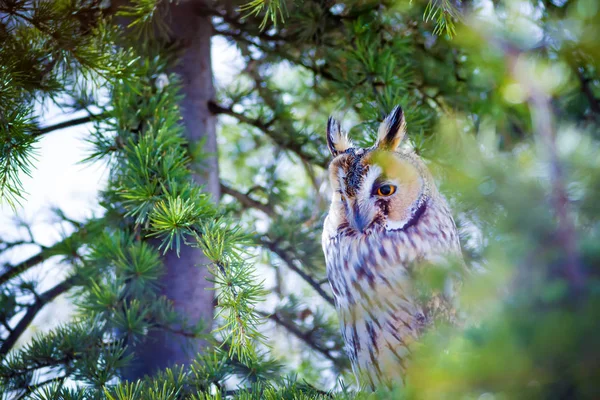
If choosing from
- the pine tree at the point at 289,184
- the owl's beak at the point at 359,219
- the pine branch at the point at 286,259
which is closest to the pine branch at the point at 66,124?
the pine tree at the point at 289,184

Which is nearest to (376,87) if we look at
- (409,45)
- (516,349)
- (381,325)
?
(409,45)

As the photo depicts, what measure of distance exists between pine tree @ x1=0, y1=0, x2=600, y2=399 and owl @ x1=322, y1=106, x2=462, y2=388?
0.35 feet

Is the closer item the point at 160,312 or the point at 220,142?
the point at 160,312

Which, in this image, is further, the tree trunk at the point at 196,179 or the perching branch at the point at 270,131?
the perching branch at the point at 270,131

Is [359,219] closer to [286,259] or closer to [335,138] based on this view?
[335,138]

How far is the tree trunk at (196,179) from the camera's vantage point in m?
1.60

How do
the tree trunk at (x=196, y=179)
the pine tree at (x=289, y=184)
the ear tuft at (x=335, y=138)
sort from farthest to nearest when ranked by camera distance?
the tree trunk at (x=196, y=179)
the ear tuft at (x=335, y=138)
the pine tree at (x=289, y=184)

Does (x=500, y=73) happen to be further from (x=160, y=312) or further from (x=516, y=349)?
(x=160, y=312)

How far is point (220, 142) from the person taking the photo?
253 centimetres

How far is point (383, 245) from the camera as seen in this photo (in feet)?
4.70

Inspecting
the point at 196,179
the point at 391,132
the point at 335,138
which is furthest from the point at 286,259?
the point at 391,132

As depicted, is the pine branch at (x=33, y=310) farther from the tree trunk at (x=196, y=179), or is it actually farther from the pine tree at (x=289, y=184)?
the tree trunk at (x=196, y=179)

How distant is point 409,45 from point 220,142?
1.07 metres

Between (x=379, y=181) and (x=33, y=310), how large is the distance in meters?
1.18
